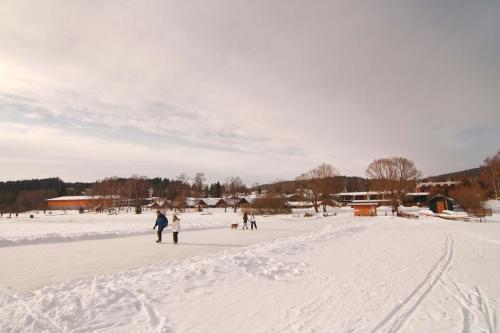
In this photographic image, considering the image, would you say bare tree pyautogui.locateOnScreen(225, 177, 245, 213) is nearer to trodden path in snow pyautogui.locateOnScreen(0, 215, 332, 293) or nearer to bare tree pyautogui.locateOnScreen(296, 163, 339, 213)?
bare tree pyautogui.locateOnScreen(296, 163, 339, 213)

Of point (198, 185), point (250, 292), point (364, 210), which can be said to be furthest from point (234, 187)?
point (250, 292)

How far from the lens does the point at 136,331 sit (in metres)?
5.04

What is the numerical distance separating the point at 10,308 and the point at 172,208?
7820 cm

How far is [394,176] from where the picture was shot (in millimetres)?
64312

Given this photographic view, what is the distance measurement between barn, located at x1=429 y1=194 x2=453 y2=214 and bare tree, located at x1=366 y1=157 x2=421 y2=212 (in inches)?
256

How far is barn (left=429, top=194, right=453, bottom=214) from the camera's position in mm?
55344

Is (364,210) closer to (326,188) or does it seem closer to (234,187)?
(326,188)

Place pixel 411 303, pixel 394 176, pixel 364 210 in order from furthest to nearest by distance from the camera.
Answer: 1. pixel 394 176
2. pixel 364 210
3. pixel 411 303

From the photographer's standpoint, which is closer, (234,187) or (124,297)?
(124,297)

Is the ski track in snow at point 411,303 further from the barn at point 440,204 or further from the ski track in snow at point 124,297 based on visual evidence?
the barn at point 440,204

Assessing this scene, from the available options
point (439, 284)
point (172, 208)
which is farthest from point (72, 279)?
point (172, 208)

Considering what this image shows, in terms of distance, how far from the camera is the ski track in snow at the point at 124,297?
17.5 feet

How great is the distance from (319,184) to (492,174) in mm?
39577

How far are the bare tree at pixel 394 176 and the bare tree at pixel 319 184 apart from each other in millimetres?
11333
